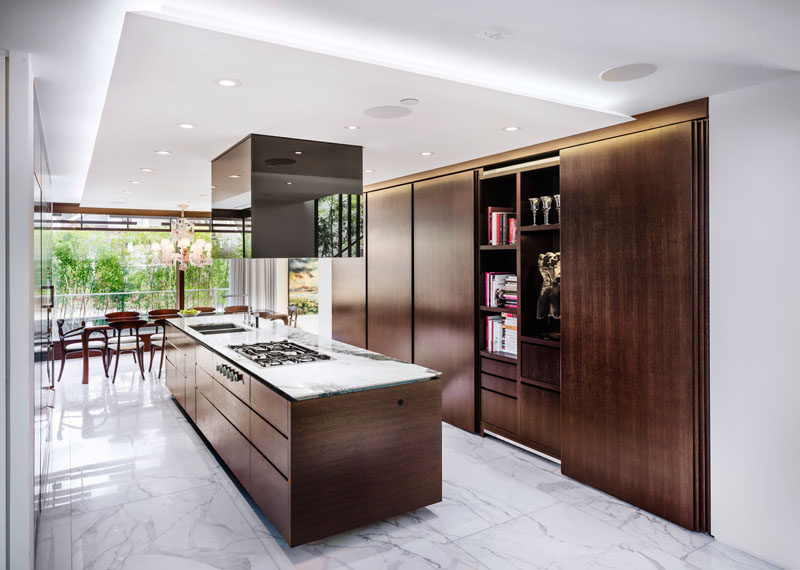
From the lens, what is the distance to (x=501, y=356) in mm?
4094

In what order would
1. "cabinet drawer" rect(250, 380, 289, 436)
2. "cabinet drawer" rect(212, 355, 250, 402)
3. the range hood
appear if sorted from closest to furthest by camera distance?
"cabinet drawer" rect(250, 380, 289, 436) → "cabinet drawer" rect(212, 355, 250, 402) → the range hood

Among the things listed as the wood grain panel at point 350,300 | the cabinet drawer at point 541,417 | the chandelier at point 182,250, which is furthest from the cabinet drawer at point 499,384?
the chandelier at point 182,250

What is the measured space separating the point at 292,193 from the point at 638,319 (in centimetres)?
236

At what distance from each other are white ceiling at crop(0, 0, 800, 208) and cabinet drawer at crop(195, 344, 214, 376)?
5.46 feet

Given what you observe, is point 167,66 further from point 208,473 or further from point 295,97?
point 208,473

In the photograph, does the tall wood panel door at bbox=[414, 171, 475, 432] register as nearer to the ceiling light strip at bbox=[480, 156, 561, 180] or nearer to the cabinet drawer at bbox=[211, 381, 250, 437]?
the ceiling light strip at bbox=[480, 156, 561, 180]

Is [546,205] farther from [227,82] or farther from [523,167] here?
[227,82]

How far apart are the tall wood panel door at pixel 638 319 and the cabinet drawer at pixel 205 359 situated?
254 cm

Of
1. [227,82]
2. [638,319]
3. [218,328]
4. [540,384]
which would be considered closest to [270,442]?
[227,82]

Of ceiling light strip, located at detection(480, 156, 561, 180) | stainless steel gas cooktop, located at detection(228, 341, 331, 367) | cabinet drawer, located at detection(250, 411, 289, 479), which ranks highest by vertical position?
ceiling light strip, located at detection(480, 156, 561, 180)

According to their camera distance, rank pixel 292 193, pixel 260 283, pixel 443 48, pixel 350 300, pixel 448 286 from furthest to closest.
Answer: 1. pixel 260 283
2. pixel 350 300
3. pixel 448 286
4. pixel 292 193
5. pixel 443 48

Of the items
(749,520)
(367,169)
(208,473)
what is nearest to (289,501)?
(208,473)

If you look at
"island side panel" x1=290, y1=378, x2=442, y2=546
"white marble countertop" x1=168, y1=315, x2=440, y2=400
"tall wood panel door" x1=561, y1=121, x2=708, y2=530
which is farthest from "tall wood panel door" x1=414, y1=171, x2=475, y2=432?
"island side panel" x1=290, y1=378, x2=442, y2=546

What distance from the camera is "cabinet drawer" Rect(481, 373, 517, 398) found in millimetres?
4039
